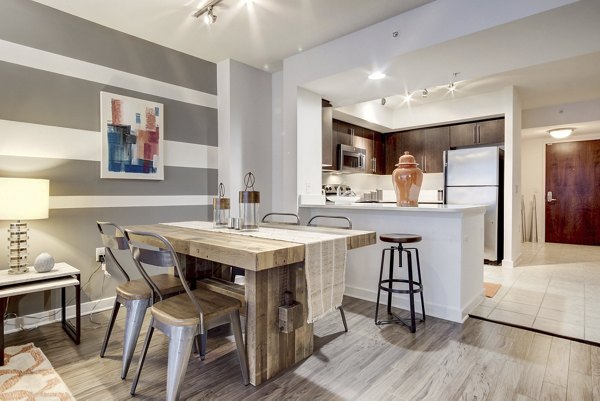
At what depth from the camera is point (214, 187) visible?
12.8ft

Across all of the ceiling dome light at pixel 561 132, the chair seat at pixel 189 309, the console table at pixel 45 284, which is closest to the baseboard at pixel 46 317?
the console table at pixel 45 284

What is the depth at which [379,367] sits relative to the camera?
1991mm

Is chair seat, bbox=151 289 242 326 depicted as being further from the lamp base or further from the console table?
the lamp base

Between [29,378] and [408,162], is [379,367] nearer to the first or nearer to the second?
[408,162]

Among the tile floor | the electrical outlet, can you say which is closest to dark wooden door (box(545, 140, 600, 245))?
the tile floor

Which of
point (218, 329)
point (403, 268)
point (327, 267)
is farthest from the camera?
point (403, 268)

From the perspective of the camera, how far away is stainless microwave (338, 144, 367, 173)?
5086 millimetres

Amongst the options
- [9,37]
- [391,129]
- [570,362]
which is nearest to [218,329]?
[570,362]

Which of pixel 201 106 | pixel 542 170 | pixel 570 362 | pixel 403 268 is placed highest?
pixel 201 106

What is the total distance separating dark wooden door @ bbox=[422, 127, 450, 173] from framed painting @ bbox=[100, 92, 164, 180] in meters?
4.60

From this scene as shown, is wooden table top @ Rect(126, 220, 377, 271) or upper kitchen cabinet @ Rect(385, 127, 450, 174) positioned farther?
upper kitchen cabinet @ Rect(385, 127, 450, 174)

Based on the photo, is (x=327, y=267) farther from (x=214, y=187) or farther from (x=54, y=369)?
(x=214, y=187)

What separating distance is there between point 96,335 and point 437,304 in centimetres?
272

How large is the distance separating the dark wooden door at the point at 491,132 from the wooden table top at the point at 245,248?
14.0ft
